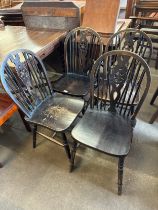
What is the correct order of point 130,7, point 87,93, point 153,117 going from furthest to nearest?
1. point 130,7
2. point 153,117
3. point 87,93

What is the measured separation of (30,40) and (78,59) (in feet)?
1.77

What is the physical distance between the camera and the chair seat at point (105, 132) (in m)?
1.19

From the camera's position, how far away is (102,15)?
1.87 meters

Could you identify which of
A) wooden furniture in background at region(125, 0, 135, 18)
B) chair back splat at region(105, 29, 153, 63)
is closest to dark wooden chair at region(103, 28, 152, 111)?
chair back splat at region(105, 29, 153, 63)

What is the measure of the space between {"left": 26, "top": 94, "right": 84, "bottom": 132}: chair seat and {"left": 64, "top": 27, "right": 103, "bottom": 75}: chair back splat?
0.42 meters

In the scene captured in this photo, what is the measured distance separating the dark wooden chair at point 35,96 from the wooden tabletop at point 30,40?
0.67 feet

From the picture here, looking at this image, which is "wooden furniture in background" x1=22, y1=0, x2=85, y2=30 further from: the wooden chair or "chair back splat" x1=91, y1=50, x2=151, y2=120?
the wooden chair

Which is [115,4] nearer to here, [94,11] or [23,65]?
[94,11]

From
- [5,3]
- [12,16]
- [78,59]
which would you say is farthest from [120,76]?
[5,3]

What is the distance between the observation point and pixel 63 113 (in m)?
1.48

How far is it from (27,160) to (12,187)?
260 mm

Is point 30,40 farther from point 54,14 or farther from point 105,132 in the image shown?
point 105,132

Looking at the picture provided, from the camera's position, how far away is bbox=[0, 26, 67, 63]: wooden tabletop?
67.1 inches

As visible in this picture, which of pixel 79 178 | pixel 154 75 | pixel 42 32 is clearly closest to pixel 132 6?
pixel 154 75
